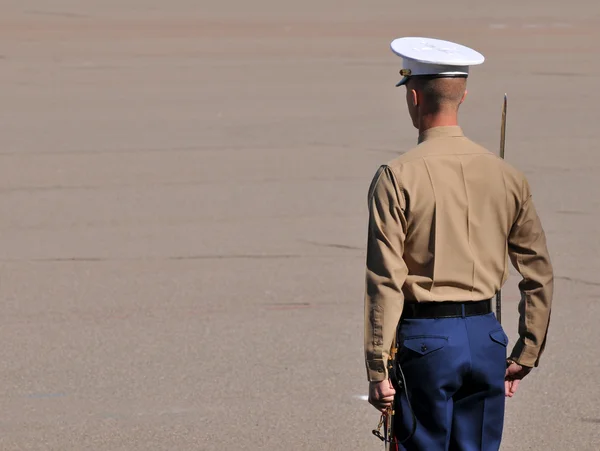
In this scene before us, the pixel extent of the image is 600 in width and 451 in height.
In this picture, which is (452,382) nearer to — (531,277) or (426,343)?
(426,343)

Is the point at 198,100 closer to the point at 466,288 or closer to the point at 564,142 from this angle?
the point at 564,142

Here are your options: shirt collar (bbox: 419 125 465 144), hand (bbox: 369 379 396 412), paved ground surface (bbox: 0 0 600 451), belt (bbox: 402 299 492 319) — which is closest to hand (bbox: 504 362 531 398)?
belt (bbox: 402 299 492 319)

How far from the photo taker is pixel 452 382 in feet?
13.2

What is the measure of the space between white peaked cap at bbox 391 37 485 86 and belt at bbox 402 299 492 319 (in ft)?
2.44

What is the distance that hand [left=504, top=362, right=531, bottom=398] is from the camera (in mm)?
4296

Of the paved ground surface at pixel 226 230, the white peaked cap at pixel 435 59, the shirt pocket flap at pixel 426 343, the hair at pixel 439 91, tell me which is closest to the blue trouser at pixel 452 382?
the shirt pocket flap at pixel 426 343

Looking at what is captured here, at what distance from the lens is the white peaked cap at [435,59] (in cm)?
399

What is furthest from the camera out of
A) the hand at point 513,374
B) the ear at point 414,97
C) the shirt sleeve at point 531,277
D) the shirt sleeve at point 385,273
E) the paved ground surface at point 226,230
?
the paved ground surface at point 226,230

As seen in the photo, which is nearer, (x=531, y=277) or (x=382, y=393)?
(x=382, y=393)

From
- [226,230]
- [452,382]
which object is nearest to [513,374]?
[452,382]

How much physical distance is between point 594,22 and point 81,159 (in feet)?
52.1

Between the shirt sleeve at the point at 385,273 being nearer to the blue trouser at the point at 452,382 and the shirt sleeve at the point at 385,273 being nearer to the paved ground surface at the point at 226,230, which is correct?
the blue trouser at the point at 452,382

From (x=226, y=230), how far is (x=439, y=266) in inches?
248

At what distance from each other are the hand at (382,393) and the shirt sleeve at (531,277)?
55 cm
